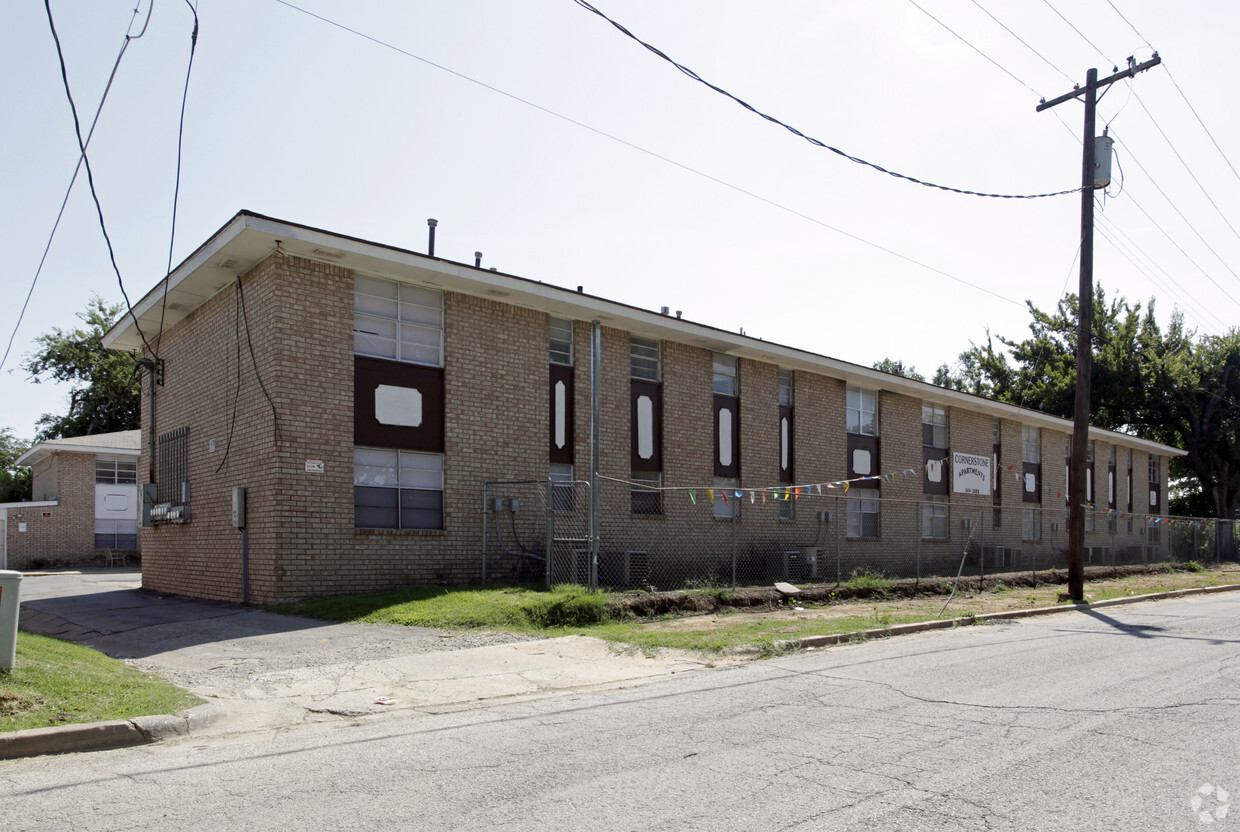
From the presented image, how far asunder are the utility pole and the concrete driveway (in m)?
11.7

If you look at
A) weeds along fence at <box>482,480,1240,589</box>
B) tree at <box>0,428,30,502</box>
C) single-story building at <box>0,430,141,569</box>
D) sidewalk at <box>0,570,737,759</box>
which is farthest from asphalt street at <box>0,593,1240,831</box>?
tree at <box>0,428,30,502</box>

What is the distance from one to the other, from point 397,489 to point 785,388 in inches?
461

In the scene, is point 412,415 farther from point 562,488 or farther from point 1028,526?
point 1028,526

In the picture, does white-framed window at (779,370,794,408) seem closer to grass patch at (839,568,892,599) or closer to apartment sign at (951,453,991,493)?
grass patch at (839,568,892,599)

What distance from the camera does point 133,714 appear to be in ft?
22.7

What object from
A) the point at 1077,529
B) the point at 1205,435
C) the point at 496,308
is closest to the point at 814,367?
the point at 1077,529

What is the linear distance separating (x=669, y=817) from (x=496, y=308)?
14108 millimetres

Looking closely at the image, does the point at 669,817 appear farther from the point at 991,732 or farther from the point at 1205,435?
the point at 1205,435

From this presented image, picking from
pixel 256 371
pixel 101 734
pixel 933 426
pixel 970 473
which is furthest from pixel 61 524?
pixel 970 473

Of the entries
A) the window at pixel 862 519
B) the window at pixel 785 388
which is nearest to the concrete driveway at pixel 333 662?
the window at pixel 785 388

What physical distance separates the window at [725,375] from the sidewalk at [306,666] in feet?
38.1

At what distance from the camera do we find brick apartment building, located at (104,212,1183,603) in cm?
1502

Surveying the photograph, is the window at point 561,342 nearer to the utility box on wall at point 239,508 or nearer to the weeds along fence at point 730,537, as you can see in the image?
the weeds along fence at point 730,537

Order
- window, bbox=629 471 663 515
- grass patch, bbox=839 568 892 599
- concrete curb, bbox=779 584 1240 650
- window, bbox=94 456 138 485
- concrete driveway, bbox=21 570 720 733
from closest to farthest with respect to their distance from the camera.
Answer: concrete driveway, bbox=21 570 720 733, concrete curb, bbox=779 584 1240 650, grass patch, bbox=839 568 892 599, window, bbox=629 471 663 515, window, bbox=94 456 138 485
